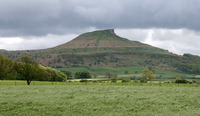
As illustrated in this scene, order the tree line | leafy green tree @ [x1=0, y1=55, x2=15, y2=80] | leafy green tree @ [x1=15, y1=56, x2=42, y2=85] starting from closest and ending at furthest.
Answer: leafy green tree @ [x1=15, y1=56, x2=42, y2=85] < the tree line < leafy green tree @ [x1=0, y1=55, x2=15, y2=80]

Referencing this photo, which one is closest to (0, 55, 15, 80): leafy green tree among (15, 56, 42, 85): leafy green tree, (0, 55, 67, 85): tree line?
(0, 55, 67, 85): tree line

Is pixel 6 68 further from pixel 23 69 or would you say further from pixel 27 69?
pixel 27 69

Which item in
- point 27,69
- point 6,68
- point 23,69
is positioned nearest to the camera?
point 27,69

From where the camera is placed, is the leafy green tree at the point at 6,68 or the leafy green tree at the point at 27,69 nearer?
the leafy green tree at the point at 27,69

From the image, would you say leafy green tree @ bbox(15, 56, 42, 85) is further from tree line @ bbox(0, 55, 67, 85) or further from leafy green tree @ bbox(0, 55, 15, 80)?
leafy green tree @ bbox(0, 55, 15, 80)

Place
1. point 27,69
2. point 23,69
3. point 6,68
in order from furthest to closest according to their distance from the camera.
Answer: point 6,68
point 23,69
point 27,69

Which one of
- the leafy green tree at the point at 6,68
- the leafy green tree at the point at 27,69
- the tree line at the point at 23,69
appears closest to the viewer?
the leafy green tree at the point at 27,69

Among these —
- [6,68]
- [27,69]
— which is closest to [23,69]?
[27,69]

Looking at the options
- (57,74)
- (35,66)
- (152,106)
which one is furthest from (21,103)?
(57,74)

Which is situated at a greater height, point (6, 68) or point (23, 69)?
point (6, 68)

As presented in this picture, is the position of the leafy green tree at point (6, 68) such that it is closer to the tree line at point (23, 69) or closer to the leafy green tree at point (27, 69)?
the tree line at point (23, 69)

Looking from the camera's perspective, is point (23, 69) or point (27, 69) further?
point (23, 69)

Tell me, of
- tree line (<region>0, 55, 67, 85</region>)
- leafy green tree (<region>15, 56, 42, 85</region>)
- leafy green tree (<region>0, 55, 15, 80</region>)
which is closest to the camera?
leafy green tree (<region>15, 56, 42, 85</region>)

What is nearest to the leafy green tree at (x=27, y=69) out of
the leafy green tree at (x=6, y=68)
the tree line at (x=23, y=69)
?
the tree line at (x=23, y=69)
